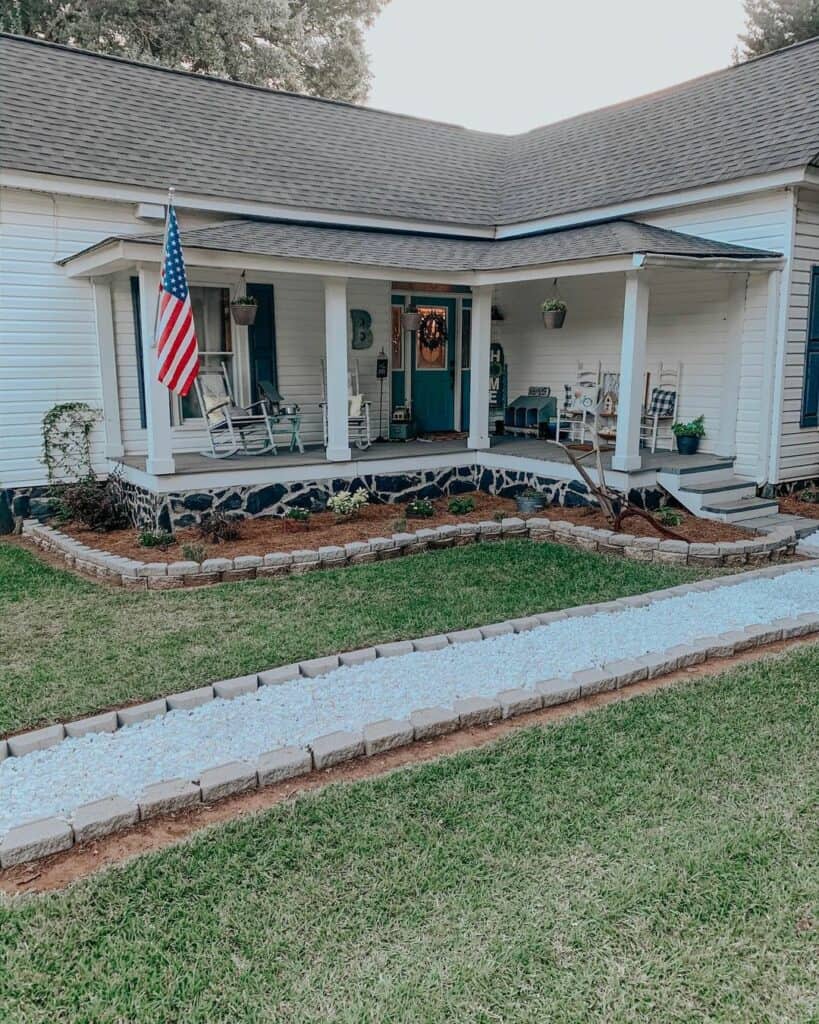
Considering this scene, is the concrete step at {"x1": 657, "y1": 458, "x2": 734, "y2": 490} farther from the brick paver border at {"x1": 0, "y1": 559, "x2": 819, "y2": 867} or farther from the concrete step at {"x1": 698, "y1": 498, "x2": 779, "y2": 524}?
the brick paver border at {"x1": 0, "y1": 559, "x2": 819, "y2": 867}

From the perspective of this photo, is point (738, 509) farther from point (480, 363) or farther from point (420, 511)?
point (480, 363)

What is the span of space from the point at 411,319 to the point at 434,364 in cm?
92

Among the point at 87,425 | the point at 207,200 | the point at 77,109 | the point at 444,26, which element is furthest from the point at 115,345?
the point at 444,26

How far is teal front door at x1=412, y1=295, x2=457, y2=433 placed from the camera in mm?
11320

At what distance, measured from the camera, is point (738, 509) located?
7863 mm

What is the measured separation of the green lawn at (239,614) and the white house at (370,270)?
187 cm

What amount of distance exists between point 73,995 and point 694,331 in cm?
898

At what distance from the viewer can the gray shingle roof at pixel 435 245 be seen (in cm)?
784

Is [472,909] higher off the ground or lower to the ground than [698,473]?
lower

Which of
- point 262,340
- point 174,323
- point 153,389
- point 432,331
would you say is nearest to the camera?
point 174,323

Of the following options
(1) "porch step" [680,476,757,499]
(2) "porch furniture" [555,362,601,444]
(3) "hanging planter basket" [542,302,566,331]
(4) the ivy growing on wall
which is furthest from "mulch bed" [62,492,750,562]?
(3) "hanging planter basket" [542,302,566,331]

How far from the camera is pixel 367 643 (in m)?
4.71

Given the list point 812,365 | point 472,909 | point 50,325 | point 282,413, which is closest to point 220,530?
point 282,413

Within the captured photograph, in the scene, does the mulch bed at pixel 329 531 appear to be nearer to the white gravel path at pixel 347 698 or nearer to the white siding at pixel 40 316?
the white siding at pixel 40 316
